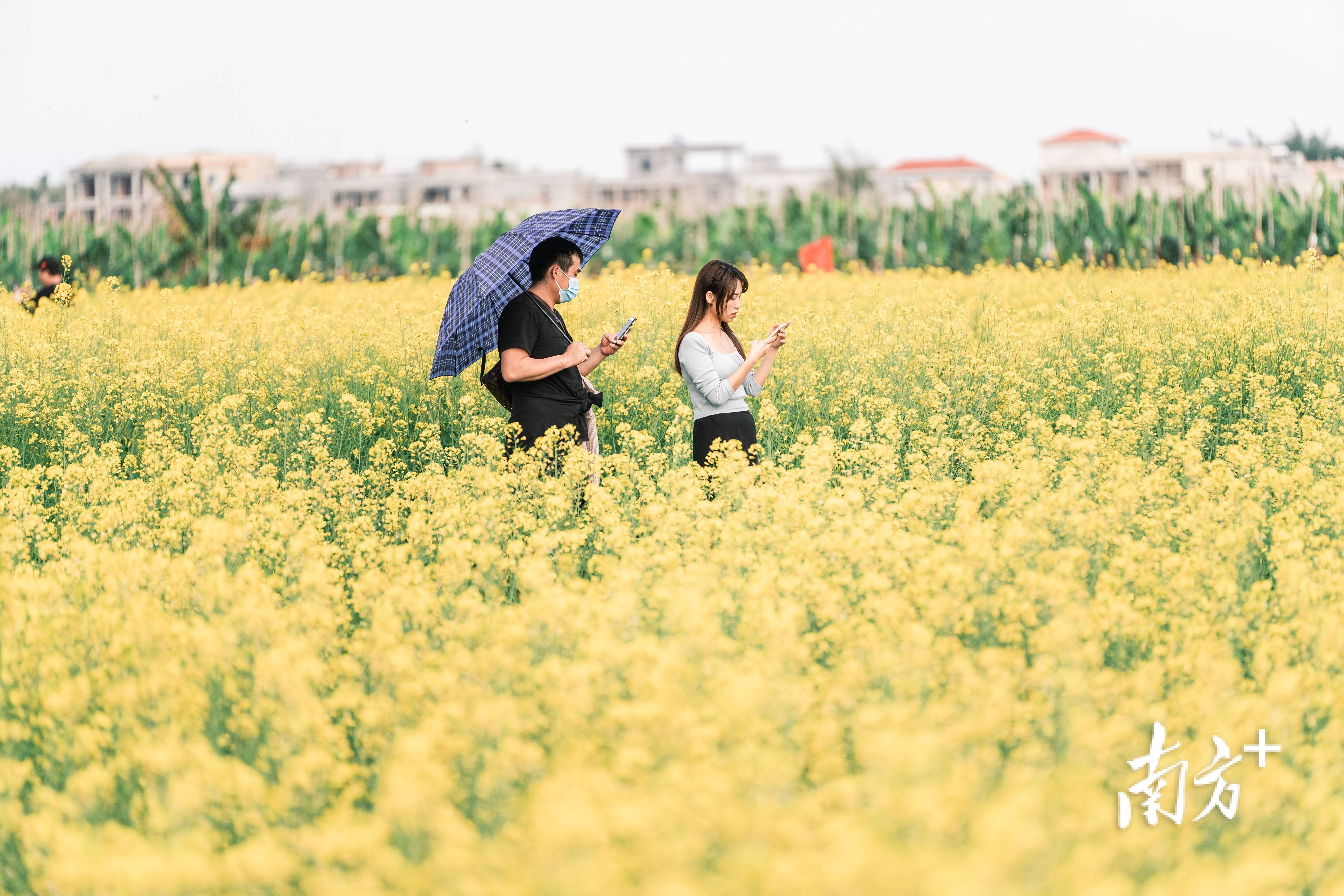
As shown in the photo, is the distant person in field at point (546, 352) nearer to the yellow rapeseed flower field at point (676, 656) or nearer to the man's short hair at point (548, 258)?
the man's short hair at point (548, 258)

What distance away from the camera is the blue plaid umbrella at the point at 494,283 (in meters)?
5.32

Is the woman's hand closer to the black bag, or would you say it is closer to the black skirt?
the black skirt

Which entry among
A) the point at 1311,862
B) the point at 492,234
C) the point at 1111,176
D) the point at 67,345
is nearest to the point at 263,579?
the point at 1311,862

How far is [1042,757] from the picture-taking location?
2824 millimetres

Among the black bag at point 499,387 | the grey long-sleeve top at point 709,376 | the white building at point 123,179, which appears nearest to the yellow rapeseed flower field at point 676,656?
the black bag at point 499,387

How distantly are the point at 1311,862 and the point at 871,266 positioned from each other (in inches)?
849

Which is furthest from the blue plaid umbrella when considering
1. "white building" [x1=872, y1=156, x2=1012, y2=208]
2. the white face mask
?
"white building" [x1=872, y1=156, x2=1012, y2=208]

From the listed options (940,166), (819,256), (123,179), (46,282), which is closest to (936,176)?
(940,166)

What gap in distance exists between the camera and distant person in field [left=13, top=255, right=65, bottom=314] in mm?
10133

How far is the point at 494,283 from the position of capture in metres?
5.33

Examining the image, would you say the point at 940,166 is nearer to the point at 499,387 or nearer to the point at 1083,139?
the point at 1083,139

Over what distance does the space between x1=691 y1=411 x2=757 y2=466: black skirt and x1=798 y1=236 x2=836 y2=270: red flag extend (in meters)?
11.0

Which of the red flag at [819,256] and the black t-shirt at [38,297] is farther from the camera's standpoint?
the red flag at [819,256]

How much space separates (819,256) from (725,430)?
12995 mm
